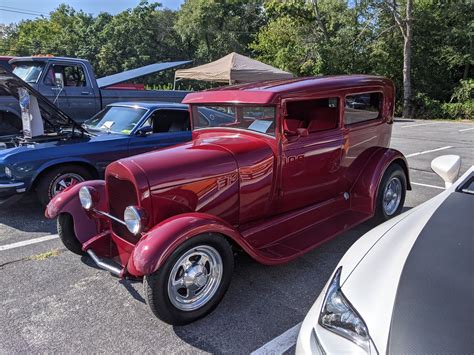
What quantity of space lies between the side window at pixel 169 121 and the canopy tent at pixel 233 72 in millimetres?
8803

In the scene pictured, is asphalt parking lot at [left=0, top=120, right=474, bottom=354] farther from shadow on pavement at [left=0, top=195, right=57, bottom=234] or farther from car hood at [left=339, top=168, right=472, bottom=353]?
car hood at [left=339, top=168, right=472, bottom=353]

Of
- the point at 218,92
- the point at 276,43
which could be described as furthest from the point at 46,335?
the point at 276,43

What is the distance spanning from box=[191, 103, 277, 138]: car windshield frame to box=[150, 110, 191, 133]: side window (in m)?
1.98

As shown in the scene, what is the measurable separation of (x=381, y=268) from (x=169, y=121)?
4.89 meters

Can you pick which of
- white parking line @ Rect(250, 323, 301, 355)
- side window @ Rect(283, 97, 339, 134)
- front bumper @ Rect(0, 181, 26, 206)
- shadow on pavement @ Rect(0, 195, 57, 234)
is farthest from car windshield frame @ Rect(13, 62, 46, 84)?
white parking line @ Rect(250, 323, 301, 355)

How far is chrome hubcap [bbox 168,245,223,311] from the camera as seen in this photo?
2.77m

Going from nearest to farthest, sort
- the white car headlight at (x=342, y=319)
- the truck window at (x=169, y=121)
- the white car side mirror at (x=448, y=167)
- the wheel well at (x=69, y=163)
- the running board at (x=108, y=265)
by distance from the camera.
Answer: the white car headlight at (x=342, y=319)
the running board at (x=108, y=265)
the white car side mirror at (x=448, y=167)
the wheel well at (x=69, y=163)
the truck window at (x=169, y=121)

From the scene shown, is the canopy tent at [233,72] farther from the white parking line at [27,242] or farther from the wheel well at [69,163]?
the white parking line at [27,242]

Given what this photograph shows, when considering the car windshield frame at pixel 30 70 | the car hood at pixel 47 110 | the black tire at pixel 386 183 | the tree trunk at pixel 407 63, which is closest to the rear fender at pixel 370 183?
the black tire at pixel 386 183

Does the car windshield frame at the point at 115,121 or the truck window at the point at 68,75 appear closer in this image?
the car windshield frame at the point at 115,121

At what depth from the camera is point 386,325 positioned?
5.19ft

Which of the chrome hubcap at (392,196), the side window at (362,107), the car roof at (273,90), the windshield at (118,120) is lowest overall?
the chrome hubcap at (392,196)

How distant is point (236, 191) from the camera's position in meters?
3.36

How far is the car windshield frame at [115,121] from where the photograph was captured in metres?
5.85
